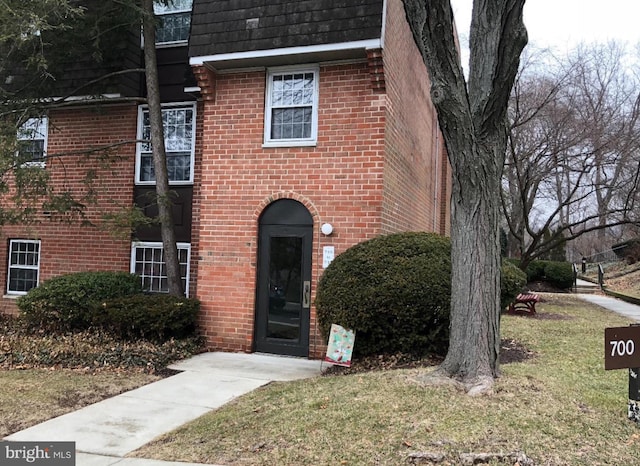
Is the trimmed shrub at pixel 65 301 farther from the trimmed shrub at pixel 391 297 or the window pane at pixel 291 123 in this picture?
the trimmed shrub at pixel 391 297

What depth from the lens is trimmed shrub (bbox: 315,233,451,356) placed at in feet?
25.6

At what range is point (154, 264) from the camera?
39.5 ft

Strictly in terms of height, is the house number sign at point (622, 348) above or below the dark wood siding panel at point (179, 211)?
below

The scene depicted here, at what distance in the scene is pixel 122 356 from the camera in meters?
8.77

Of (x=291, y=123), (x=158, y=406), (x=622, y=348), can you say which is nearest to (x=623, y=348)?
(x=622, y=348)

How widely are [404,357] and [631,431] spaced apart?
136 inches

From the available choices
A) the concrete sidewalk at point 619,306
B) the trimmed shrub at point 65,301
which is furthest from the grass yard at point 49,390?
the concrete sidewalk at point 619,306

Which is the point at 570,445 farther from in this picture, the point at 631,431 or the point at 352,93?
the point at 352,93

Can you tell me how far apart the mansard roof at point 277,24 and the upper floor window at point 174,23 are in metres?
1.97

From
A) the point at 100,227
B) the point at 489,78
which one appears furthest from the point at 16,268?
the point at 489,78

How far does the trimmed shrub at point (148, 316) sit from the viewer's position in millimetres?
9391

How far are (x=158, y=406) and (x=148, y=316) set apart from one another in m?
3.07

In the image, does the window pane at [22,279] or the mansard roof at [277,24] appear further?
the window pane at [22,279]

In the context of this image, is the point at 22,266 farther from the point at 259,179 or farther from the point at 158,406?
the point at 158,406
